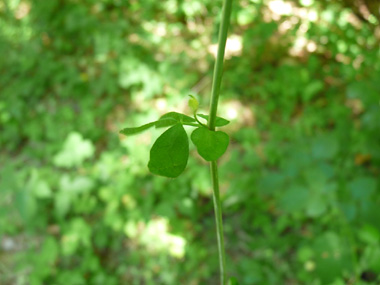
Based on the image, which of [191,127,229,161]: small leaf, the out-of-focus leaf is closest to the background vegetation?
the out-of-focus leaf

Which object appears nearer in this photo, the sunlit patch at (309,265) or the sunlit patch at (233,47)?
the sunlit patch at (309,265)

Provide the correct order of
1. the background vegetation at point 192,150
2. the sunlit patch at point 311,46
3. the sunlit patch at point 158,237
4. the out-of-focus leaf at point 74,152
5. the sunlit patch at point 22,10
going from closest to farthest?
the background vegetation at point 192,150, the sunlit patch at point 158,237, the out-of-focus leaf at point 74,152, the sunlit patch at point 311,46, the sunlit patch at point 22,10

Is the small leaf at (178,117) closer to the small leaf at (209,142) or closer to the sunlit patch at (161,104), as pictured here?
the small leaf at (209,142)

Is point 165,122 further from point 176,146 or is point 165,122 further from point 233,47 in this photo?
point 233,47

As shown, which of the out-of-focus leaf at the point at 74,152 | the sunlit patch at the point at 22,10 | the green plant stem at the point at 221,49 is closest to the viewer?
the green plant stem at the point at 221,49

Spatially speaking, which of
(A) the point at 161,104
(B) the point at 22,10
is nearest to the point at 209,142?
(A) the point at 161,104

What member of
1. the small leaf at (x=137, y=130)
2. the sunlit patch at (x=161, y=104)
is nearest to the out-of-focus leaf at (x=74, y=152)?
the sunlit patch at (x=161, y=104)

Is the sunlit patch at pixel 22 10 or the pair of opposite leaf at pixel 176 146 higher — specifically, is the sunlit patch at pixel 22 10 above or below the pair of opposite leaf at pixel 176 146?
above

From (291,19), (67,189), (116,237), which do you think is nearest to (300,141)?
(291,19)
